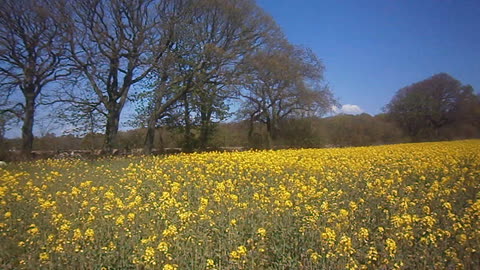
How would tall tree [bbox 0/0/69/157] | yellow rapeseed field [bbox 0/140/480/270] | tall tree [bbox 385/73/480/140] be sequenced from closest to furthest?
yellow rapeseed field [bbox 0/140/480/270]
tall tree [bbox 0/0/69/157]
tall tree [bbox 385/73/480/140]

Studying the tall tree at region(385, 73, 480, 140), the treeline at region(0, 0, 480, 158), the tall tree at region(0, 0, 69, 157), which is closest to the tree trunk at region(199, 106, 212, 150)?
the treeline at region(0, 0, 480, 158)

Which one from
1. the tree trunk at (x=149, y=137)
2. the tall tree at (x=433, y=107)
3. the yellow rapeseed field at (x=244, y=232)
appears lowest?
the yellow rapeseed field at (x=244, y=232)

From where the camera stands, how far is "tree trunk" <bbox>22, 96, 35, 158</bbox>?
17.2m

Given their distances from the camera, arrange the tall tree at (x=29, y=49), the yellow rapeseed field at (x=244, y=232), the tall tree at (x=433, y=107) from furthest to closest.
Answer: the tall tree at (x=433, y=107)
the tall tree at (x=29, y=49)
the yellow rapeseed field at (x=244, y=232)

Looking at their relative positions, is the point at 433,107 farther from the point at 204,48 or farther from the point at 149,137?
the point at 149,137

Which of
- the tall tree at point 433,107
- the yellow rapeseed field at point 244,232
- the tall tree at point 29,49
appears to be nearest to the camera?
the yellow rapeseed field at point 244,232

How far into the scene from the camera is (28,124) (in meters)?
17.3

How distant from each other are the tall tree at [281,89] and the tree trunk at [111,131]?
25.3 feet

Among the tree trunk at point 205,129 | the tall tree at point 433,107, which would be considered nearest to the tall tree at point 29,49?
the tree trunk at point 205,129

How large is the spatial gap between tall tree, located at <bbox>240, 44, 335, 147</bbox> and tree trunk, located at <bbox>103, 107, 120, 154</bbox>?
→ 25.3ft

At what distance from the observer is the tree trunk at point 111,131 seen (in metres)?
18.6

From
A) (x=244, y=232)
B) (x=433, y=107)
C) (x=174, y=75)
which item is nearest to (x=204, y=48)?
(x=174, y=75)

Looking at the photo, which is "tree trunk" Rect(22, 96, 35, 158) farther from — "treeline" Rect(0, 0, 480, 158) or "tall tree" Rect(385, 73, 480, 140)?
"tall tree" Rect(385, 73, 480, 140)

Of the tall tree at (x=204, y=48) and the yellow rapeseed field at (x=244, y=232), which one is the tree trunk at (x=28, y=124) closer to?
the tall tree at (x=204, y=48)
